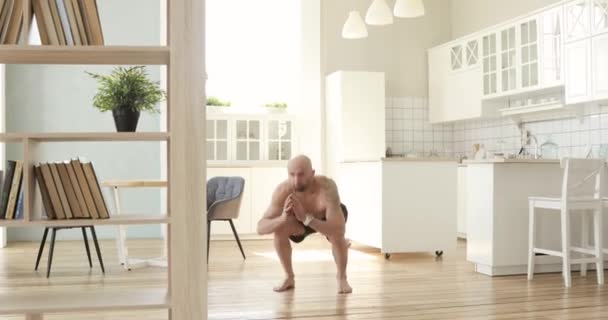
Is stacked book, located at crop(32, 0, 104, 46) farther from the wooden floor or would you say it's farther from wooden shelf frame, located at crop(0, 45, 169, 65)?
the wooden floor

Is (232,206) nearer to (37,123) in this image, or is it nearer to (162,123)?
(162,123)

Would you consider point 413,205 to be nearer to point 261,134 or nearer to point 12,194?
point 261,134

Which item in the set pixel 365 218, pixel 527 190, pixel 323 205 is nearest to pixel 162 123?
pixel 365 218

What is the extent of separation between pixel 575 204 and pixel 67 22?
367cm

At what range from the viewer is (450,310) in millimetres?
3863

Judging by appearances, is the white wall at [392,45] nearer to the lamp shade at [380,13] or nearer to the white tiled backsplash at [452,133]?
the white tiled backsplash at [452,133]

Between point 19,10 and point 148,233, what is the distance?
5.67m

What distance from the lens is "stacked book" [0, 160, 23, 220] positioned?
8.76ft

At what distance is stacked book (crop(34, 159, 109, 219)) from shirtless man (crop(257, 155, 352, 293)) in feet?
5.95

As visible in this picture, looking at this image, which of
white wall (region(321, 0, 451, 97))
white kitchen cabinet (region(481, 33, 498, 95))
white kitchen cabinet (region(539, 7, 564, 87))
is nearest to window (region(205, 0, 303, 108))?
white wall (region(321, 0, 451, 97))

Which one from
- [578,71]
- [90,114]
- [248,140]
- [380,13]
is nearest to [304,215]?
[380,13]

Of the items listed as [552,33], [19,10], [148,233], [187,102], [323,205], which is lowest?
[148,233]

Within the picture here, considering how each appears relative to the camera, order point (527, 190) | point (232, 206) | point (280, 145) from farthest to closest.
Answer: point (280, 145) → point (232, 206) → point (527, 190)

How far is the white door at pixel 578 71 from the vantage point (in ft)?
18.8
